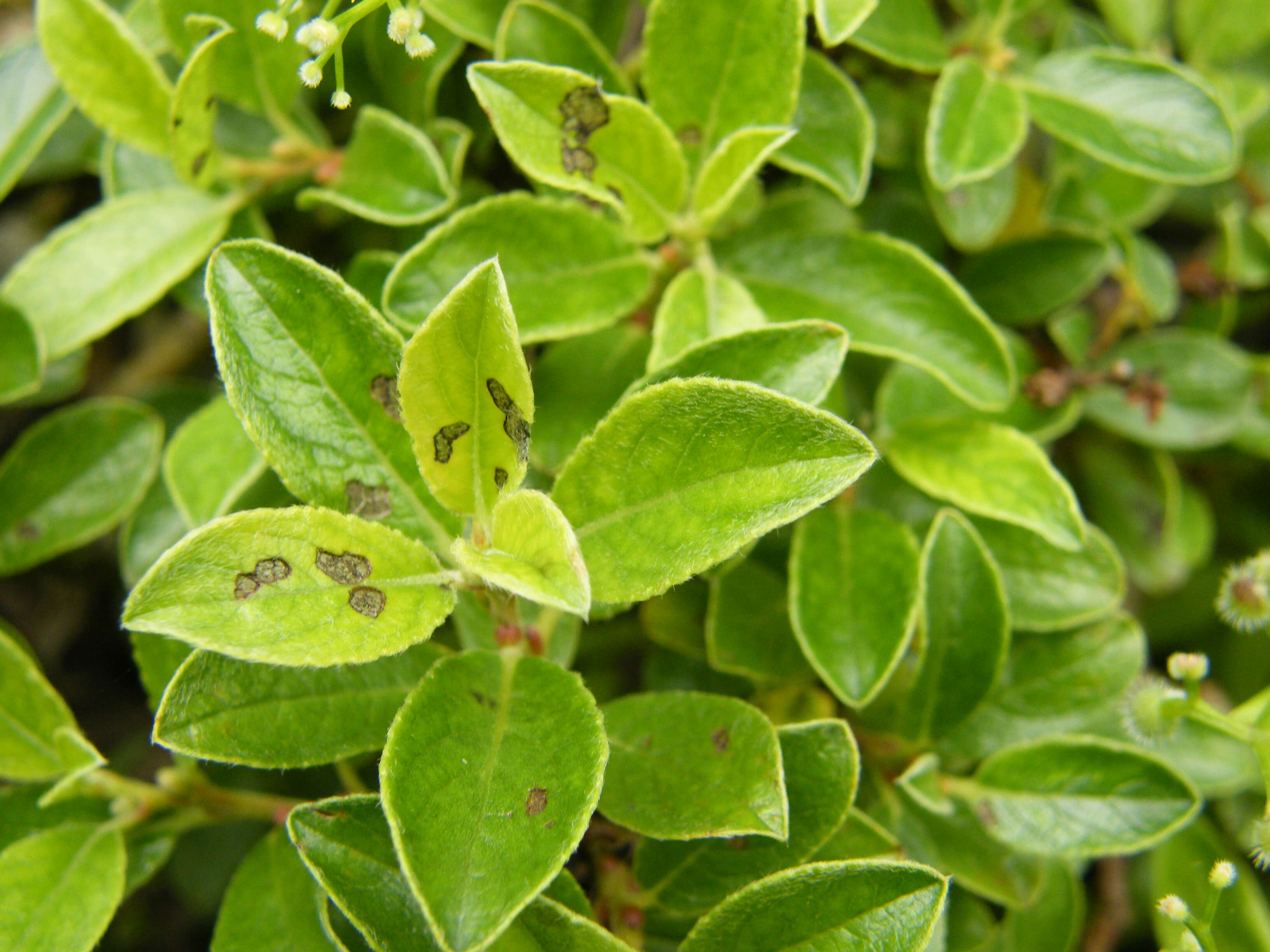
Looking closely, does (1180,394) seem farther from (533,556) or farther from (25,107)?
(25,107)

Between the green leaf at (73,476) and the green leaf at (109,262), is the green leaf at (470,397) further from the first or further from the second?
the green leaf at (73,476)

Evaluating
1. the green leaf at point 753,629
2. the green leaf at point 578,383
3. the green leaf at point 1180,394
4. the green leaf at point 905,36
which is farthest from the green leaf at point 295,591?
the green leaf at point 1180,394

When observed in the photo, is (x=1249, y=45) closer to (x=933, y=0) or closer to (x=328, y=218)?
(x=933, y=0)

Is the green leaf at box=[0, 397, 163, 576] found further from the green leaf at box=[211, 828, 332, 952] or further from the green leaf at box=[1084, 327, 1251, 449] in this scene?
the green leaf at box=[1084, 327, 1251, 449]

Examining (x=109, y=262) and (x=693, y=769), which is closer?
(x=693, y=769)

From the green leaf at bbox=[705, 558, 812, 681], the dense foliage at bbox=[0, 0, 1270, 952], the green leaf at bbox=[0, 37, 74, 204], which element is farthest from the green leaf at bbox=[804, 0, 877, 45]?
the green leaf at bbox=[0, 37, 74, 204]

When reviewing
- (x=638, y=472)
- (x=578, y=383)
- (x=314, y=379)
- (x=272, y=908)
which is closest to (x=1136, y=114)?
(x=578, y=383)

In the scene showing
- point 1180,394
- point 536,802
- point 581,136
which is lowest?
point 1180,394
